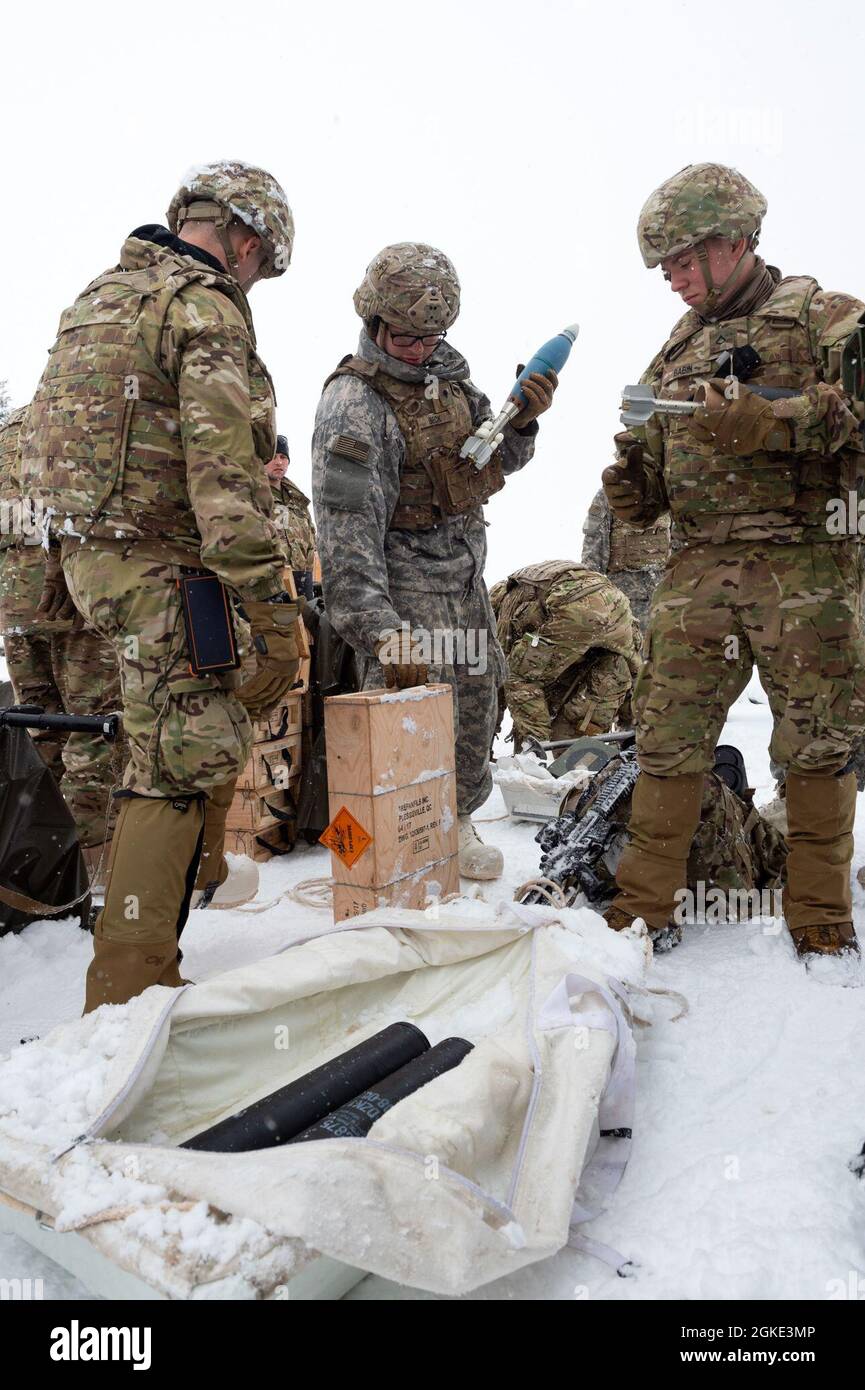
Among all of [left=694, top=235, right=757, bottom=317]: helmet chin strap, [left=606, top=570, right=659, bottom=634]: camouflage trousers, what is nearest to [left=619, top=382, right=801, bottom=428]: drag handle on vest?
[left=694, top=235, right=757, bottom=317]: helmet chin strap

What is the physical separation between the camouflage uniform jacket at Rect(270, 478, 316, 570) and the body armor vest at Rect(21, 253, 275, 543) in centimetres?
299

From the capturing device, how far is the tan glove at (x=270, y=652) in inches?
95.0

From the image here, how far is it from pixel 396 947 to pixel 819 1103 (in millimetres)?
1021

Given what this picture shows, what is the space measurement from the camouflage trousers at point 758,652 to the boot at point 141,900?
1.52m

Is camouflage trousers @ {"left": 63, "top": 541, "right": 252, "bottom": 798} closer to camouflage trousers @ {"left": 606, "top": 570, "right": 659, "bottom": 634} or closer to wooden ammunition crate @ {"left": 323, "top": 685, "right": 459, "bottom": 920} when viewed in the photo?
wooden ammunition crate @ {"left": 323, "top": 685, "right": 459, "bottom": 920}

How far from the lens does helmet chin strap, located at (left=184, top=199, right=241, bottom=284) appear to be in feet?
8.46

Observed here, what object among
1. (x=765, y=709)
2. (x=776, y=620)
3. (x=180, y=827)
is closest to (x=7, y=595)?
(x=180, y=827)

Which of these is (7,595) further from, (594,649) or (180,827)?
(594,649)

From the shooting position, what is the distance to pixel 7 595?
4.02 meters

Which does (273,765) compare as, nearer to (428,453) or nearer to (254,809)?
(254,809)

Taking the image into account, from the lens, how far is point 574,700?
21.3 ft

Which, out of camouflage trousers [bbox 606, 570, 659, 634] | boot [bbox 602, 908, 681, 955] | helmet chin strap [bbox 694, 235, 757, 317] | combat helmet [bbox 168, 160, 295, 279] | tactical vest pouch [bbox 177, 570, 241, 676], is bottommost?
boot [bbox 602, 908, 681, 955]

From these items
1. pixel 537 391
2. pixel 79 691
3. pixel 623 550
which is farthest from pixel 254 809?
pixel 623 550

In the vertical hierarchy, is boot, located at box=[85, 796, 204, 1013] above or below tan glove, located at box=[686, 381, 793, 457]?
below
